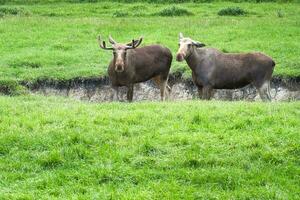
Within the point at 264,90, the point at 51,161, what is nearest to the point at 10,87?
the point at 264,90

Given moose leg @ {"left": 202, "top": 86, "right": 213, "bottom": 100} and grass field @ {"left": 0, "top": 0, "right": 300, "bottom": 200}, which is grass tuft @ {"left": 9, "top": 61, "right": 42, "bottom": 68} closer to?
grass field @ {"left": 0, "top": 0, "right": 300, "bottom": 200}

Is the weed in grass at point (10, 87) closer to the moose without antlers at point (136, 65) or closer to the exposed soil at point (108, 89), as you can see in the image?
the exposed soil at point (108, 89)

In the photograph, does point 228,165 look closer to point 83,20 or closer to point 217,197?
point 217,197

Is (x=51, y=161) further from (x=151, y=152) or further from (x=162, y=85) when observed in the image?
(x=162, y=85)

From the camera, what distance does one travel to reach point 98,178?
12.3 metres

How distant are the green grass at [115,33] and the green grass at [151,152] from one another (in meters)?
7.43

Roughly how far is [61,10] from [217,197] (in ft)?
88.4

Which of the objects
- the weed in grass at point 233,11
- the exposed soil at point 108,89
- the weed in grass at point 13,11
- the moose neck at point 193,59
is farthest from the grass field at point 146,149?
the weed in grass at point 233,11

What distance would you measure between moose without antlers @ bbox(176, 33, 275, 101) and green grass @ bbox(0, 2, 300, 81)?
2077 millimetres

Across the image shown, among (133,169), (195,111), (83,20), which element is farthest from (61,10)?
(133,169)

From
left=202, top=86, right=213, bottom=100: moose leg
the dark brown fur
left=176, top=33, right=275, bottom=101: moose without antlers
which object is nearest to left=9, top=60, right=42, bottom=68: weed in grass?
the dark brown fur

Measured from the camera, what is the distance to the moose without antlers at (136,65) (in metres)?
20.1

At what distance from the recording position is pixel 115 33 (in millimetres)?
28797

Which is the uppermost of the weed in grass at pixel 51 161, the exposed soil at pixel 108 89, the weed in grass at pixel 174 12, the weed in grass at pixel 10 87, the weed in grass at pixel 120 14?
the weed in grass at pixel 51 161
